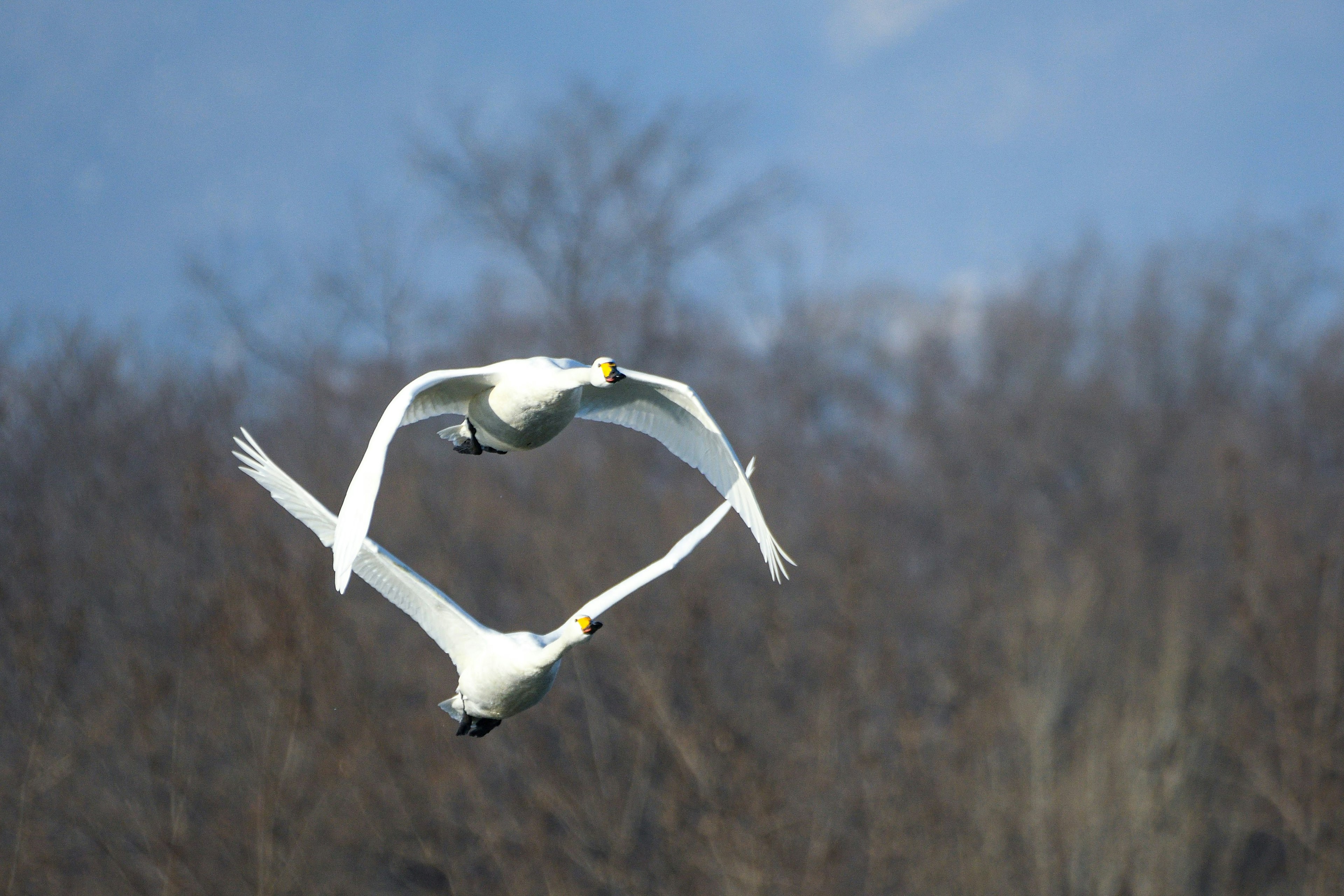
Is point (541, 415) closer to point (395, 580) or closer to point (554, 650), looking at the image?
point (554, 650)

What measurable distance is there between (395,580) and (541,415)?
0.85m

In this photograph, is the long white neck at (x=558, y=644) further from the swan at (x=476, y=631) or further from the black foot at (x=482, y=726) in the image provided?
the black foot at (x=482, y=726)

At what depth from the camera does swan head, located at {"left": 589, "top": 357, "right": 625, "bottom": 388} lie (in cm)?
391

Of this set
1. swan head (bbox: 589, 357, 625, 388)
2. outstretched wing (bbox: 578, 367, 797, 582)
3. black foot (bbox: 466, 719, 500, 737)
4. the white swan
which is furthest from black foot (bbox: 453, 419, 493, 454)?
black foot (bbox: 466, 719, 500, 737)

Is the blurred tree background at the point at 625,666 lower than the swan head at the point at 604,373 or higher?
higher

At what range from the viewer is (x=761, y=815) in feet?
39.9

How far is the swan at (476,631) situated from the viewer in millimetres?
3906

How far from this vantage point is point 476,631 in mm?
4219

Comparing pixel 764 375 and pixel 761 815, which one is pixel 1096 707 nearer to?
pixel 761 815

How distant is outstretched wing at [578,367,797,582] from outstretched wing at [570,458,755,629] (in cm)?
8

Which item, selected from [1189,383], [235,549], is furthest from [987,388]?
[235,549]

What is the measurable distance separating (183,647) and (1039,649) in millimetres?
11202

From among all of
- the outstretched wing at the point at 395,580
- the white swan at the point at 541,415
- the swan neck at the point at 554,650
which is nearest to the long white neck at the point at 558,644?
the swan neck at the point at 554,650

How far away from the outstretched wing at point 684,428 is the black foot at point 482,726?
107 centimetres
